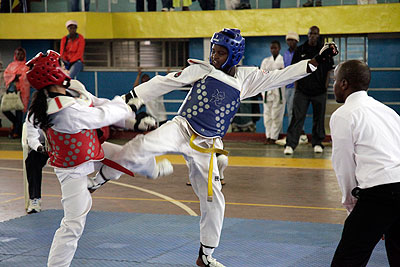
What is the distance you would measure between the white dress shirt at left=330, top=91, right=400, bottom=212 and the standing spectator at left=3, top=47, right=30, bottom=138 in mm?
12414

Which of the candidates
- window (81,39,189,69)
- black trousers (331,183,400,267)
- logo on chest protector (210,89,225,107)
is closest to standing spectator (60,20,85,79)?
window (81,39,189,69)

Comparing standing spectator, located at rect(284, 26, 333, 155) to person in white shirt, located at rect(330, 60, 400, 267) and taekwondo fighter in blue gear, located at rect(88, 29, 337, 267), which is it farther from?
person in white shirt, located at rect(330, 60, 400, 267)

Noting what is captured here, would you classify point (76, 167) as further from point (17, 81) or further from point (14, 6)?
point (14, 6)

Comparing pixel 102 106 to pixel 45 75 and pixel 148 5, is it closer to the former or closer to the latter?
pixel 45 75

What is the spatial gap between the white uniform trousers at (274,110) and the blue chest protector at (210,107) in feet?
28.0

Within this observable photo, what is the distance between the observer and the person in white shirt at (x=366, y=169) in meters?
3.79

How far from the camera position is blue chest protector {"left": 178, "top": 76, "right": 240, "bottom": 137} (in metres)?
5.48

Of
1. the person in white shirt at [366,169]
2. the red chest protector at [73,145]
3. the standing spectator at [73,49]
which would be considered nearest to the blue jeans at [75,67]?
the standing spectator at [73,49]

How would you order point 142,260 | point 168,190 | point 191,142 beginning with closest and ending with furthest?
point 191,142, point 142,260, point 168,190

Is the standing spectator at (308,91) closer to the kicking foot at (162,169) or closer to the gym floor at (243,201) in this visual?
the gym floor at (243,201)

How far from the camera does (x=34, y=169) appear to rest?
7.98m

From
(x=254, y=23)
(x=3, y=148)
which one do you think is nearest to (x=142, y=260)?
(x=3, y=148)

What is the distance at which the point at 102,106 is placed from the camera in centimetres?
479

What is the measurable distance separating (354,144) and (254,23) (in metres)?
12.2
